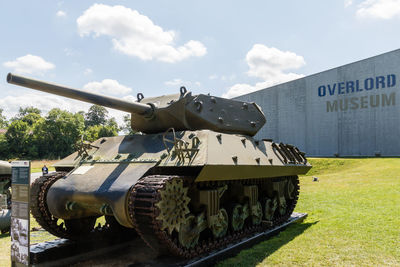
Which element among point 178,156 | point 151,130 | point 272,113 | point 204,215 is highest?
point 272,113

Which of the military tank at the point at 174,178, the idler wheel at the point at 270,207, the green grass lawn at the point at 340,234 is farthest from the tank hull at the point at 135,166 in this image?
the green grass lawn at the point at 340,234

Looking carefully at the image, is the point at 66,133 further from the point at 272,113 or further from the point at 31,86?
the point at 31,86

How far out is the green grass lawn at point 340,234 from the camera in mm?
6574

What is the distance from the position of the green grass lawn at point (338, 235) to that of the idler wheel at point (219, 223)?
59cm

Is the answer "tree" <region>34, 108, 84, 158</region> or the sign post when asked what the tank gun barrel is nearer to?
the sign post

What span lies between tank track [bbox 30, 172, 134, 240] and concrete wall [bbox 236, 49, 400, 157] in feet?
85.2

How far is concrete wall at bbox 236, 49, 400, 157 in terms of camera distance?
2783 cm

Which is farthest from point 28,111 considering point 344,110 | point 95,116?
point 344,110

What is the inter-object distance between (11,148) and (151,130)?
47492 mm

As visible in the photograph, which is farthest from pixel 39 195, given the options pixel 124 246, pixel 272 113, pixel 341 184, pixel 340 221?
pixel 272 113

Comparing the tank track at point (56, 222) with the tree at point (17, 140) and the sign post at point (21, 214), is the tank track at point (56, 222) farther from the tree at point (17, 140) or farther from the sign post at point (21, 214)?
the tree at point (17, 140)

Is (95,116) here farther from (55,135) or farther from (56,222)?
(56,222)

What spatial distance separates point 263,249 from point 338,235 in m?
2.08

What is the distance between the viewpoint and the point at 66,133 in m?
51.3
